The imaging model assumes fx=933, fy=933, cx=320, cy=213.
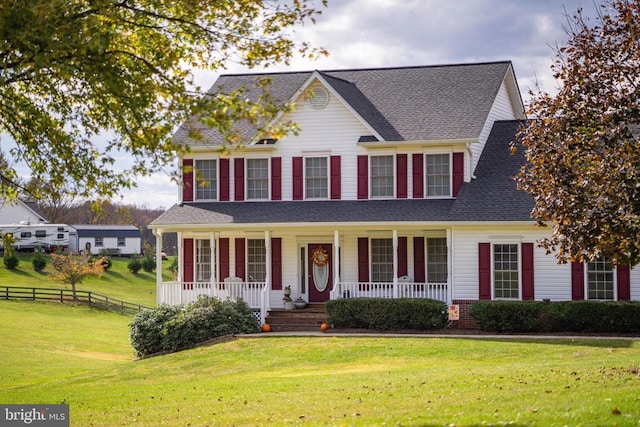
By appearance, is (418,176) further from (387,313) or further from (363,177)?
(387,313)

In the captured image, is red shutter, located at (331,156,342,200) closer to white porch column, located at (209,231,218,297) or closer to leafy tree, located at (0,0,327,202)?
white porch column, located at (209,231,218,297)

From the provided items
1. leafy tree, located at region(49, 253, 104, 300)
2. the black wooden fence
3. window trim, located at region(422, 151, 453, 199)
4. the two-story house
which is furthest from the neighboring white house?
window trim, located at region(422, 151, 453, 199)

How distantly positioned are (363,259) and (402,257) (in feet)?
4.18

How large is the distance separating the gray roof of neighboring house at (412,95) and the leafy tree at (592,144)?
34.7 ft

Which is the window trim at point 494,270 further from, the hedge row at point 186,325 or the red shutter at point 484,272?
the hedge row at point 186,325

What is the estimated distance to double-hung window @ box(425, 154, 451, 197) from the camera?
1182 inches

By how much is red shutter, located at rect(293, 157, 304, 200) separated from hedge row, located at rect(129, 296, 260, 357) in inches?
181

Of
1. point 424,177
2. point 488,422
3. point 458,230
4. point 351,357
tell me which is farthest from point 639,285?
point 488,422

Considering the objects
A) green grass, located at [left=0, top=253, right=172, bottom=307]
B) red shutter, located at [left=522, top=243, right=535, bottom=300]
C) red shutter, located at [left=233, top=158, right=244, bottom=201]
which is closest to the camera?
red shutter, located at [left=522, top=243, right=535, bottom=300]

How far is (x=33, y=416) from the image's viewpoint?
48.7 ft

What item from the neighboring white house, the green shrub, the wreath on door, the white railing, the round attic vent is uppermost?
the round attic vent

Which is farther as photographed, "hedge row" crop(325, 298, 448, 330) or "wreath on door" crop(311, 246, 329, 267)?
"wreath on door" crop(311, 246, 329, 267)

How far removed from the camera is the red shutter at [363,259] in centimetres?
3045

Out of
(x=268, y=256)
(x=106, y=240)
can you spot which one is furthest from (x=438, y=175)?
(x=106, y=240)
